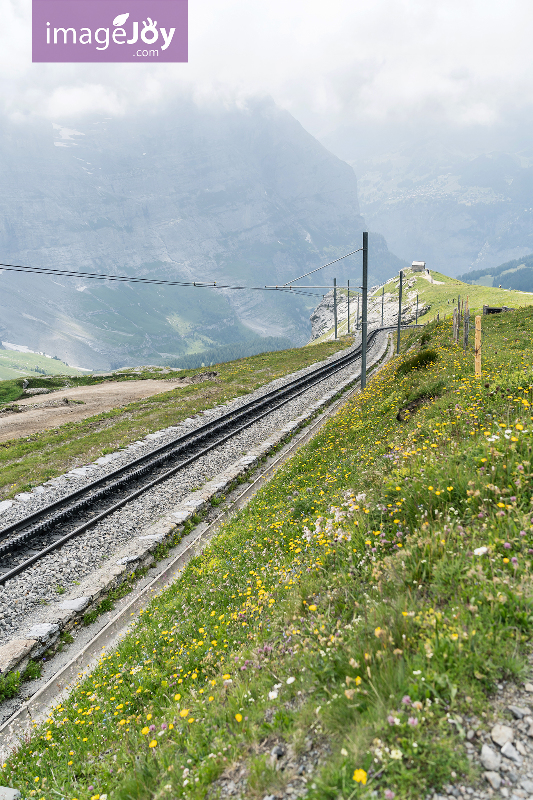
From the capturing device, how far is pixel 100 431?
27.4 m

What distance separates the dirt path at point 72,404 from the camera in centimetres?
3137

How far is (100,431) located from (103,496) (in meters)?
11.0

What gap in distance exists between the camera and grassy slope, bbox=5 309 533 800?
10.7ft

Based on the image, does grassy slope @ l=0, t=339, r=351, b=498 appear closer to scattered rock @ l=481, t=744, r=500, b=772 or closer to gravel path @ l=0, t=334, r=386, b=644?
gravel path @ l=0, t=334, r=386, b=644

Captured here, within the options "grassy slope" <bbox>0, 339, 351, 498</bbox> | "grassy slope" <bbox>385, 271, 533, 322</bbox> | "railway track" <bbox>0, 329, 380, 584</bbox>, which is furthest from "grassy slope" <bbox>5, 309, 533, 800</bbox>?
"grassy slope" <bbox>385, 271, 533, 322</bbox>

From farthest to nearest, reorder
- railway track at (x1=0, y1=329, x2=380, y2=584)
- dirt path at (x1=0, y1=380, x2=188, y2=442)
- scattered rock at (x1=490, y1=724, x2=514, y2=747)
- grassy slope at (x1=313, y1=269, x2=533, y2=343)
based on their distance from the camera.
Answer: grassy slope at (x1=313, y1=269, x2=533, y2=343) → dirt path at (x1=0, y1=380, x2=188, y2=442) → railway track at (x1=0, y1=329, x2=380, y2=584) → scattered rock at (x1=490, y1=724, x2=514, y2=747)

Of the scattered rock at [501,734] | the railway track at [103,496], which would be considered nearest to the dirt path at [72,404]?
the railway track at [103,496]

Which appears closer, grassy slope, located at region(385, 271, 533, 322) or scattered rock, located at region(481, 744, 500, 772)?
scattered rock, located at region(481, 744, 500, 772)

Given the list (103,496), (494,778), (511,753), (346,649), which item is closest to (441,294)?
(103,496)

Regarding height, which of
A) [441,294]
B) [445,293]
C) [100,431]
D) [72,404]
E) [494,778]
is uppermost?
[445,293]

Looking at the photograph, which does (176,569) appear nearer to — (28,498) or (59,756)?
(59,756)

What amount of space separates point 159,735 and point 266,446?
17.0 metres

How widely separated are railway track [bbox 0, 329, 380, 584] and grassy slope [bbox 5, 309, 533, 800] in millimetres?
6195

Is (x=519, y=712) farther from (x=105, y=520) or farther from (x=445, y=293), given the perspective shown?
(x=445, y=293)
